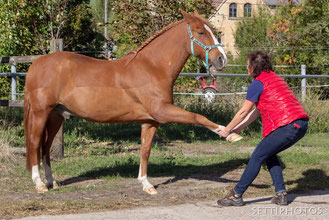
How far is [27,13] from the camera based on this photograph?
57.9 feet

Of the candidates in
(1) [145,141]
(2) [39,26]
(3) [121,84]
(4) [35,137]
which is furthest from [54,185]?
(2) [39,26]

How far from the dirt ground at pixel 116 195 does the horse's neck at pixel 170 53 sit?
1.53 meters

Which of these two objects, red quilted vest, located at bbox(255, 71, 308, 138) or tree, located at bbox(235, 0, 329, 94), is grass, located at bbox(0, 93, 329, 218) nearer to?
red quilted vest, located at bbox(255, 71, 308, 138)

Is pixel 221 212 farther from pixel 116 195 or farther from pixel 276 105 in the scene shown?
pixel 116 195

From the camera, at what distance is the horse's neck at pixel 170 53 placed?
652 centimetres

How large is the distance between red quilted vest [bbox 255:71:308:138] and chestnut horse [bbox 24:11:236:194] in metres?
0.80

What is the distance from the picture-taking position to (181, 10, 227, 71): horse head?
637 centimetres

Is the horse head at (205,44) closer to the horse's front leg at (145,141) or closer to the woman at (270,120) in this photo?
the woman at (270,120)

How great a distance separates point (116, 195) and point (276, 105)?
7.34ft

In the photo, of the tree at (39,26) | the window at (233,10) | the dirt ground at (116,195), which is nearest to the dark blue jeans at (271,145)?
the dirt ground at (116,195)

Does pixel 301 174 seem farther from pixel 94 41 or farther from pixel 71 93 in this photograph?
pixel 94 41

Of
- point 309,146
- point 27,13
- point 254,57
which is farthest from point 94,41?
point 254,57

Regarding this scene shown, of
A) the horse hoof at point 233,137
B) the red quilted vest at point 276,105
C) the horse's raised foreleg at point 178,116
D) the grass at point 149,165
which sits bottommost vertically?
the grass at point 149,165

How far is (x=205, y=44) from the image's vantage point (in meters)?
6.47
